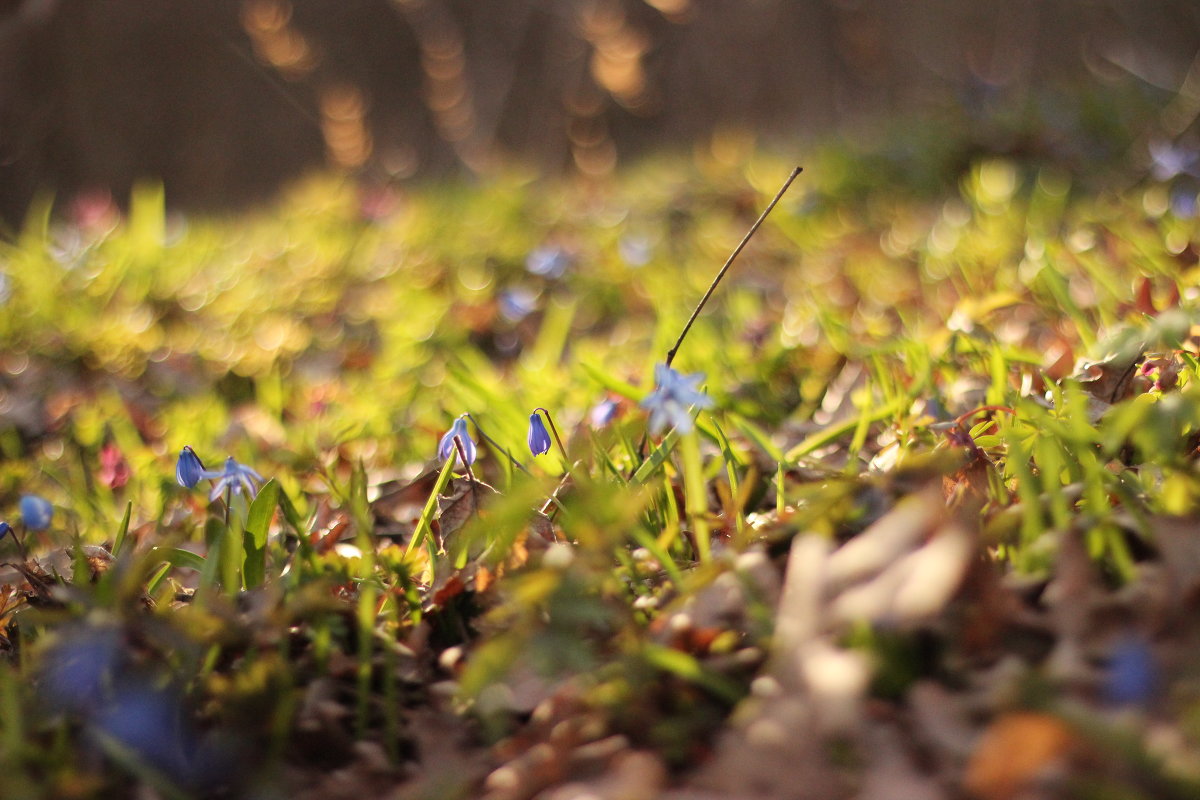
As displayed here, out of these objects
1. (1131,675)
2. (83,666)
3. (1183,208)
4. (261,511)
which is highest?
(1183,208)

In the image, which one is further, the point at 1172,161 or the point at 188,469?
the point at 1172,161

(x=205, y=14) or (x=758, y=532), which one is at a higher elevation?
(x=205, y=14)

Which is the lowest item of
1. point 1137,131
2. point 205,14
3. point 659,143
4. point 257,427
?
point 257,427

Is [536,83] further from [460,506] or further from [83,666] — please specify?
[83,666]

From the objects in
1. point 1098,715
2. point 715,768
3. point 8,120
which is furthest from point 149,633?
point 8,120

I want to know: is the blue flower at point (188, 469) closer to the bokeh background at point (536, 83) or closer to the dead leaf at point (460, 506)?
the dead leaf at point (460, 506)

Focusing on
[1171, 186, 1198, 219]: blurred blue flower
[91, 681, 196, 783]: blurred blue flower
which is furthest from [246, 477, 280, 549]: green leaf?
[1171, 186, 1198, 219]: blurred blue flower

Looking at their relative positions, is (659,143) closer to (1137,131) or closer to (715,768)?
(1137,131)

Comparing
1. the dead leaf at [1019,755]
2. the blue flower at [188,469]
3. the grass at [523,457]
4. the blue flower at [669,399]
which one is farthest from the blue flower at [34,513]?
the dead leaf at [1019,755]

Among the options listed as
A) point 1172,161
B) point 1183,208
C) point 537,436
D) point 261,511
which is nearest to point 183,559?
point 261,511
